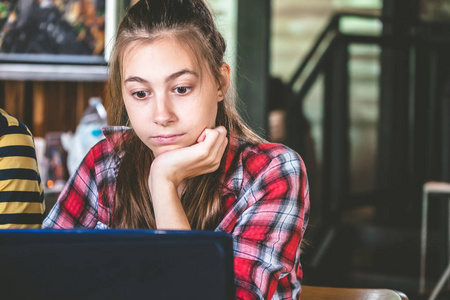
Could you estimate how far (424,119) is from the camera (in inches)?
173

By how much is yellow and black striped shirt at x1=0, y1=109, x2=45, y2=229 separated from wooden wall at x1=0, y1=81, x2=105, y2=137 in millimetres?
1800

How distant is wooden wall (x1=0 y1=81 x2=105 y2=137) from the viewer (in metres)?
2.81

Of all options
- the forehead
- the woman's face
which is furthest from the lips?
the forehead

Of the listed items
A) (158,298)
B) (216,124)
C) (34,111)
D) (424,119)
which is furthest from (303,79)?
(158,298)

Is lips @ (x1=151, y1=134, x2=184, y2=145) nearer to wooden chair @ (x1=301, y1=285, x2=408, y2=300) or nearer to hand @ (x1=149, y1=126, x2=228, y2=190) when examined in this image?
hand @ (x1=149, y1=126, x2=228, y2=190)

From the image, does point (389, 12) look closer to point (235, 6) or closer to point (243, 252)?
→ point (235, 6)

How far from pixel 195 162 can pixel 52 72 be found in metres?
2.02

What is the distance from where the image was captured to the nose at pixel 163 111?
2.82ft

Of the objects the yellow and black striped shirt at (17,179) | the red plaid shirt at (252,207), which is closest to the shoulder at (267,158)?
the red plaid shirt at (252,207)

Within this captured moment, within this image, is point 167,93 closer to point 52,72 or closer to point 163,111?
point 163,111

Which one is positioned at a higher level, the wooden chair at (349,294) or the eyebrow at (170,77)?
the eyebrow at (170,77)

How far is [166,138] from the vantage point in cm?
91

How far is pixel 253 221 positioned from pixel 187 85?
23 cm

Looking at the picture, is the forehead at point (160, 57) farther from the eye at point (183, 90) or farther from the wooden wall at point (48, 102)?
the wooden wall at point (48, 102)
